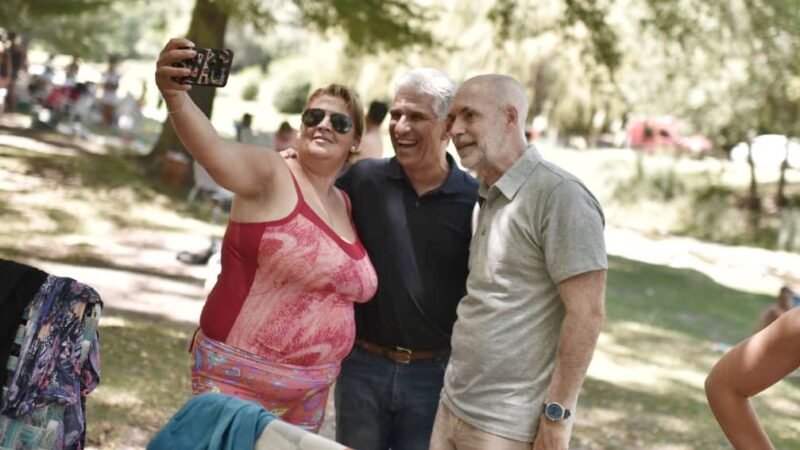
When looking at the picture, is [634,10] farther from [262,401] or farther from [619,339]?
[262,401]

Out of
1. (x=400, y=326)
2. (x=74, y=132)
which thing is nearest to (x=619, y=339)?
(x=400, y=326)

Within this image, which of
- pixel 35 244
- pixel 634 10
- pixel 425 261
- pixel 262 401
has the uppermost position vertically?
pixel 634 10

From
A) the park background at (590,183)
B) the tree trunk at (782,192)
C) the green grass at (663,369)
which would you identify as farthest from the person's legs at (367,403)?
the tree trunk at (782,192)

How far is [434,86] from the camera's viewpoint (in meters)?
3.58

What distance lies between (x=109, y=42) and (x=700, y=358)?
1902 inches

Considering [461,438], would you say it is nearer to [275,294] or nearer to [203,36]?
[275,294]

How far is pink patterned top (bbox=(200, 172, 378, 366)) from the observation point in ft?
10.4

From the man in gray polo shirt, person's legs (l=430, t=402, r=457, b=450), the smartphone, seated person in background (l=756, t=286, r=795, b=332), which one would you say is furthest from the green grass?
the smartphone

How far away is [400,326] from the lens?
3.62 m

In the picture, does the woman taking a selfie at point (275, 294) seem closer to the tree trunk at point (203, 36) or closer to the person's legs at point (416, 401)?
the person's legs at point (416, 401)

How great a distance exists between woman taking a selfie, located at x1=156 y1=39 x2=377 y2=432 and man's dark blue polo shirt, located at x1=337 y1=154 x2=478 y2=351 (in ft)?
0.85

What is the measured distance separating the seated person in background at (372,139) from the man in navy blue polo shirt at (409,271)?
7.6 inches

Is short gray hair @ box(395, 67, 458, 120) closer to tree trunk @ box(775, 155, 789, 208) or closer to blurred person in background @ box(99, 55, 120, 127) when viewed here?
blurred person in background @ box(99, 55, 120, 127)

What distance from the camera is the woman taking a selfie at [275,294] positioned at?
3164mm
